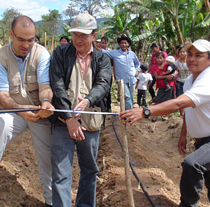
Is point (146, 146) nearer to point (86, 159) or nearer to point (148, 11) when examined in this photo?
point (86, 159)

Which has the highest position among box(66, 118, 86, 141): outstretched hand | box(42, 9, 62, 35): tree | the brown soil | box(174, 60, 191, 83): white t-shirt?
box(42, 9, 62, 35): tree

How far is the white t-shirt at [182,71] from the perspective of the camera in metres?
6.51

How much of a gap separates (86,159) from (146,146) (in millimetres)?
3324

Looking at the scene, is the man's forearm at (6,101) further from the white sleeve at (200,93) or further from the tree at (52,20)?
the tree at (52,20)

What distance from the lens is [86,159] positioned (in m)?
2.75

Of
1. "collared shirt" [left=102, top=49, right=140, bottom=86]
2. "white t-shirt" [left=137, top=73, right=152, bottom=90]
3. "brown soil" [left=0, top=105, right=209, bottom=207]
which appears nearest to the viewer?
"brown soil" [left=0, top=105, right=209, bottom=207]

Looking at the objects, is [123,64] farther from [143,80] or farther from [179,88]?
[143,80]

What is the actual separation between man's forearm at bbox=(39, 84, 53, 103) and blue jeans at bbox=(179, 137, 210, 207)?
1.54 m

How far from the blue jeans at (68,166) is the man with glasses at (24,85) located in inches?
10.3

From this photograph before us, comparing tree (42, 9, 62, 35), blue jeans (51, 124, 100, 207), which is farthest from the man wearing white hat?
tree (42, 9, 62, 35)

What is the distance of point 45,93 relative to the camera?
2.62 metres

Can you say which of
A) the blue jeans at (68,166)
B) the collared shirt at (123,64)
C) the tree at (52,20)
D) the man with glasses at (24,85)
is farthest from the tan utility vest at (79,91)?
the tree at (52,20)

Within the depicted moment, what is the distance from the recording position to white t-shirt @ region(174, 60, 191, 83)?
651 centimetres

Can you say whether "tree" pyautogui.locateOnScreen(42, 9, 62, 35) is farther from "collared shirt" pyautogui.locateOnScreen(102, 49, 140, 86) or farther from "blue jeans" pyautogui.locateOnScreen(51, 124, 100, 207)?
"blue jeans" pyautogui.locateOnScreen(51, 124, 100, 207)
